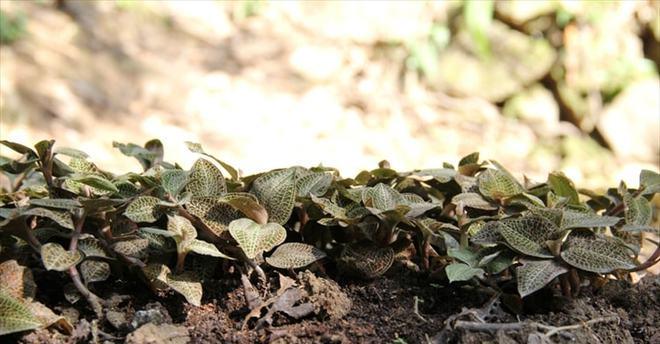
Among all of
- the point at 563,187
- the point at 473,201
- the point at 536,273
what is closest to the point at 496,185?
the point at 473,201

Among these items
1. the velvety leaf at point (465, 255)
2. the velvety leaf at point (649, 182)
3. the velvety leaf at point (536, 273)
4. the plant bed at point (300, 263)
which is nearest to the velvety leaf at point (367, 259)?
the plant bed at point (300, 263)

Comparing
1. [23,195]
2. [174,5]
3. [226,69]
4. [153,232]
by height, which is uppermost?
[174,5]

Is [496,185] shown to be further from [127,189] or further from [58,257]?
[58,257]

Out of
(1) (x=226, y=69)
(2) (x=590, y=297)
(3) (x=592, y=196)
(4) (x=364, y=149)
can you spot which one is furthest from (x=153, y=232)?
(1) (x=226, y=69)

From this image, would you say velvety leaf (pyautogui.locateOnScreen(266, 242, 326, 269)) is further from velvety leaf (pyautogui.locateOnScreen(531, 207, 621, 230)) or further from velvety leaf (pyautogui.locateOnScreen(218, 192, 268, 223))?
velvety leaf (pyautogui.locateOnScreen(531, 207, 621, 230))

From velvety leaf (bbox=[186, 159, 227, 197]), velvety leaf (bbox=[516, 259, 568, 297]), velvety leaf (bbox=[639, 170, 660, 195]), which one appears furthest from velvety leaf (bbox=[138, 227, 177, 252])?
velvety leaf (bbox=[639, 170, 660, 195])

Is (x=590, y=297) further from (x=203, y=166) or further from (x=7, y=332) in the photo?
(x=7, y=332)
